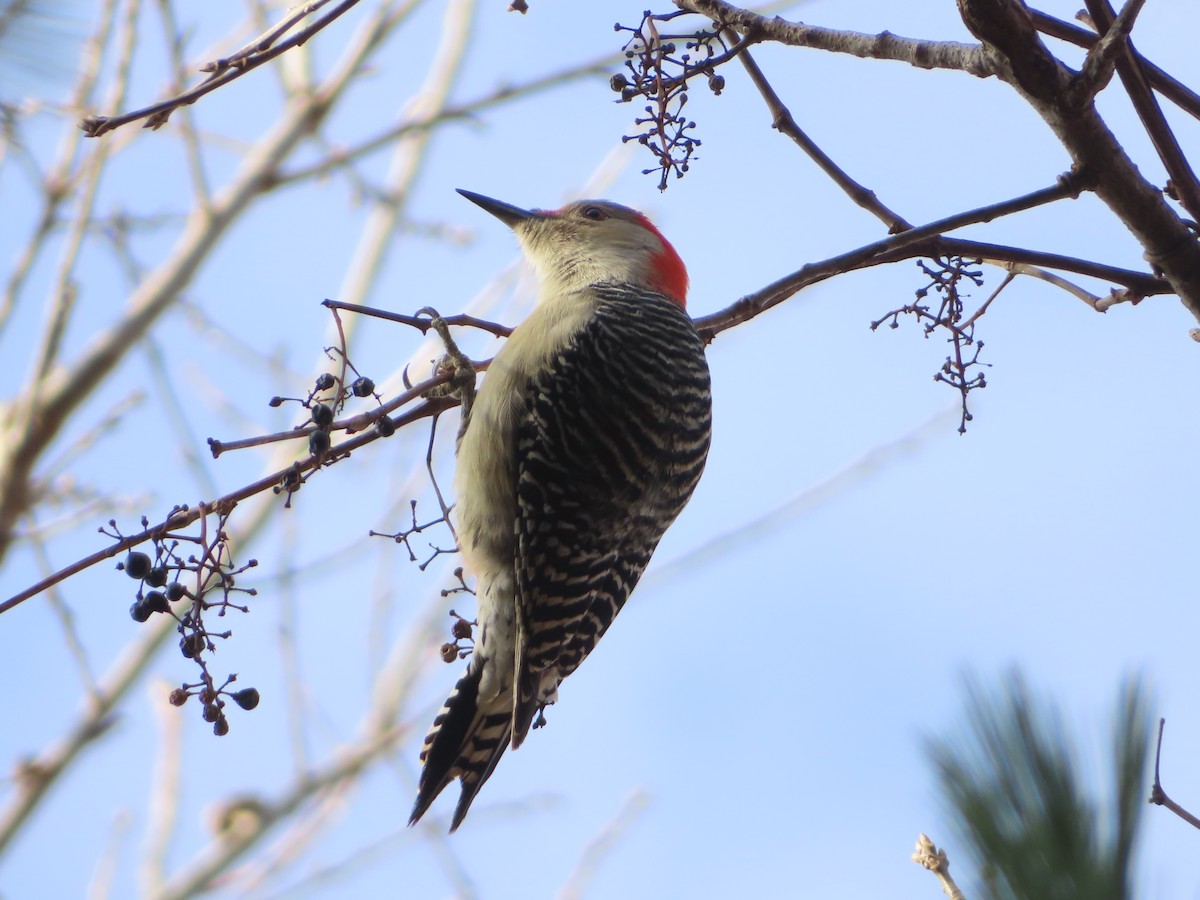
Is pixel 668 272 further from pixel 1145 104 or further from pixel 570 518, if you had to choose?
pixel 1145 104

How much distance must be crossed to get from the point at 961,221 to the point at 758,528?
6.46 meters

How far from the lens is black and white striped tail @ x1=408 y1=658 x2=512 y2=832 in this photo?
147 inches

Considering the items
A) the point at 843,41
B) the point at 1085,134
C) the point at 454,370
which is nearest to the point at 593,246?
the point at 454,370

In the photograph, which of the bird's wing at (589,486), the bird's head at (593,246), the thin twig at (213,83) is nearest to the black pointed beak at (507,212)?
the bird's head at (593,246)

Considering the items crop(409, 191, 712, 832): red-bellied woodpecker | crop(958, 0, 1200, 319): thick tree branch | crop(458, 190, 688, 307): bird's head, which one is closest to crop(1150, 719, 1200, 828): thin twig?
crop(958, 0, 1200, 319): thick tree branch

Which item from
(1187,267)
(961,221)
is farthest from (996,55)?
(1187,267)

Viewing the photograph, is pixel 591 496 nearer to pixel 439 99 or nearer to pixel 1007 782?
pixel 1007 782

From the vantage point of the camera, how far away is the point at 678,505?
4305mm

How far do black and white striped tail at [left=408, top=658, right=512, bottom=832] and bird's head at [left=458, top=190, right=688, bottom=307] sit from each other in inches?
76.6

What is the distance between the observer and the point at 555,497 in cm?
395

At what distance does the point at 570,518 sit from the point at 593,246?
187cm

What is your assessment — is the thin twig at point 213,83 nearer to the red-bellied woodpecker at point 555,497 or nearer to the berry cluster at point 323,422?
the berry cluster at point 323,422

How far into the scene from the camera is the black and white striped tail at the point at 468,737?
3.73 meters

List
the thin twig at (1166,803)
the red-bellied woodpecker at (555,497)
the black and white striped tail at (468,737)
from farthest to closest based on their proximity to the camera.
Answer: the red-bellied woodpecker at (555,497), the black and white striped tail at (468,737), the thin twig at (1166,803)
